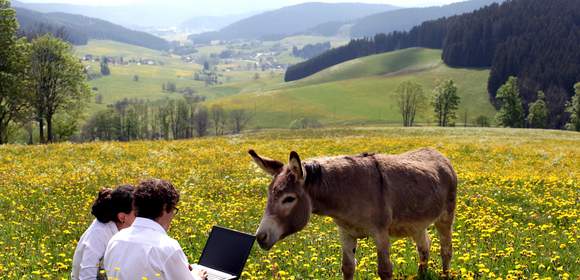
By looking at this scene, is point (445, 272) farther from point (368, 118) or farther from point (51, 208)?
point (368, 118)

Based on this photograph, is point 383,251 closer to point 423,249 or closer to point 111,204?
point 423,249

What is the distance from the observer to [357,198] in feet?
22.5

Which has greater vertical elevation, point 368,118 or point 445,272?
point 445,272

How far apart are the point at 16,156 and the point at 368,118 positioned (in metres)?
173

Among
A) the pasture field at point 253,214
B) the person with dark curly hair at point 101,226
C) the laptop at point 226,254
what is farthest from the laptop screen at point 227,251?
the pasture field at point 253,214

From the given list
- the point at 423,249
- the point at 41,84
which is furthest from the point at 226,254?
the point at 41,84

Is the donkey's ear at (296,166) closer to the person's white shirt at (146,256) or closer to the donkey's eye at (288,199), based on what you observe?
the donkey's eye at (288,199)

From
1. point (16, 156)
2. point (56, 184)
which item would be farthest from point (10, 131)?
point (56, 184)

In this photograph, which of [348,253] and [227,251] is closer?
[227,251]

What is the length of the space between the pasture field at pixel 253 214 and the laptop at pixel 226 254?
1.63m

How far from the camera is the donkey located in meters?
6.30

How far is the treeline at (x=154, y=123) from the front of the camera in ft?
440

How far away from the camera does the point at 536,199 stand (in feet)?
46.6

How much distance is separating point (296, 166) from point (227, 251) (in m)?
1.56
